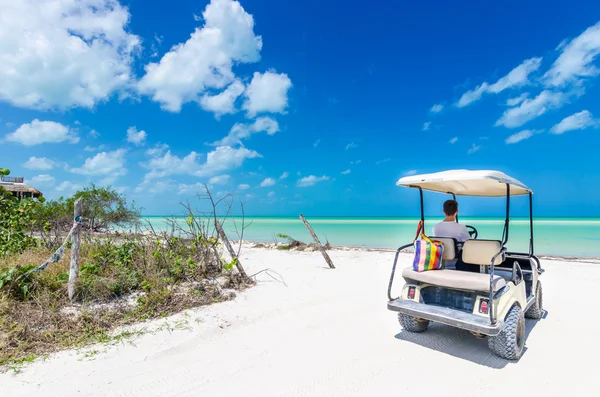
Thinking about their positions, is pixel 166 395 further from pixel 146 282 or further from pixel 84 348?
→ pixel 146 282

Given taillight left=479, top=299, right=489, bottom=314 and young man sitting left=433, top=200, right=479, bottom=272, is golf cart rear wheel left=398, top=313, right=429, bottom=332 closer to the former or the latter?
young man sitting left=433, top=200, right=479, bottom=272

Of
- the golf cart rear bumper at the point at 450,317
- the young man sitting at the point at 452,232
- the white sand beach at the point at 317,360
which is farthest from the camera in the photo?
the young man sitting at the point at 452,232

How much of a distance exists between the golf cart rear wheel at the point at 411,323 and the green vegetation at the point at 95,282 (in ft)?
10.1

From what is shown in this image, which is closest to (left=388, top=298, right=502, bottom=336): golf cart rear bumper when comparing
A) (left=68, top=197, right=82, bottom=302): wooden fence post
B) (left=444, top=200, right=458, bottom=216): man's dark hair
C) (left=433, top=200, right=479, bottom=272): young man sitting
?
(left=433, top=200, right=479, bottom=272): young man sitting

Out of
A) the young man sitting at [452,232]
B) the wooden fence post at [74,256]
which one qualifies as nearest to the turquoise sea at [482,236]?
the wooden fence post at [74,256]

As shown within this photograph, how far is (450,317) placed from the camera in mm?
3533

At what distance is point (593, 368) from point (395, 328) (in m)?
2.08

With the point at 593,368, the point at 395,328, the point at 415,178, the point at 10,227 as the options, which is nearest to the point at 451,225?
the point at 415,178

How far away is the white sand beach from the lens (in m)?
3.07

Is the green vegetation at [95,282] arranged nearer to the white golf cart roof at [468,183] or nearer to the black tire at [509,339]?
the white golf cart roof at [468,183]

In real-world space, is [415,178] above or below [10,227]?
above

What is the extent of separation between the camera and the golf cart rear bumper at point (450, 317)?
3293 millimetres

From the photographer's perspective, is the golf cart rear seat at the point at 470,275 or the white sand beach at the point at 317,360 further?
the golf cart rear seat at the point at 470,275

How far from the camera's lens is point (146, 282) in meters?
5.63
